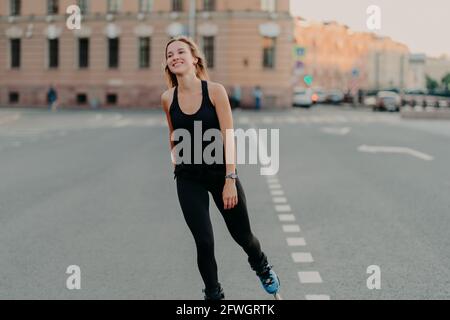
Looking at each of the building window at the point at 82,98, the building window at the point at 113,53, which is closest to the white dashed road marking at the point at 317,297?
the building window at the point at 113,53

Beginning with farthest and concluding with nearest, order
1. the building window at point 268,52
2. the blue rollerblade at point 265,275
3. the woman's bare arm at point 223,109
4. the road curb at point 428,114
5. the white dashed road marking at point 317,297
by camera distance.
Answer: the building window at point 268,52 < the road curb at point 428,114 < the white dashed road marking at point 317,297 < the blue rollerblade at point 265,275 < the woman's bare arm at point 223,109

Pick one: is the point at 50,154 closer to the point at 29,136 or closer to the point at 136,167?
the point at 136,167

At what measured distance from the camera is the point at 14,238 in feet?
29.3

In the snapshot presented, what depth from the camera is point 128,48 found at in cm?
5844

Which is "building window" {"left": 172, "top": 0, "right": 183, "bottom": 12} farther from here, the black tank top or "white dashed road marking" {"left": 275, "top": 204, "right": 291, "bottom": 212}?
the black tank top

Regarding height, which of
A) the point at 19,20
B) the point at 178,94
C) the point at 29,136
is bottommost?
the point at 29,136

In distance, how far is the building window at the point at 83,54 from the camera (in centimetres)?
5934

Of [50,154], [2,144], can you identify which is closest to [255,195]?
[50,154]

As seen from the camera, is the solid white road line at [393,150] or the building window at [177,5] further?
the building window at [177,5]

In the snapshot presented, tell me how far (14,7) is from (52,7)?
313 centimetres

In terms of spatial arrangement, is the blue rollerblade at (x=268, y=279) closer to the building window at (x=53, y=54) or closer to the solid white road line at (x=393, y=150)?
the solid white road line at (x=393, y=150)
